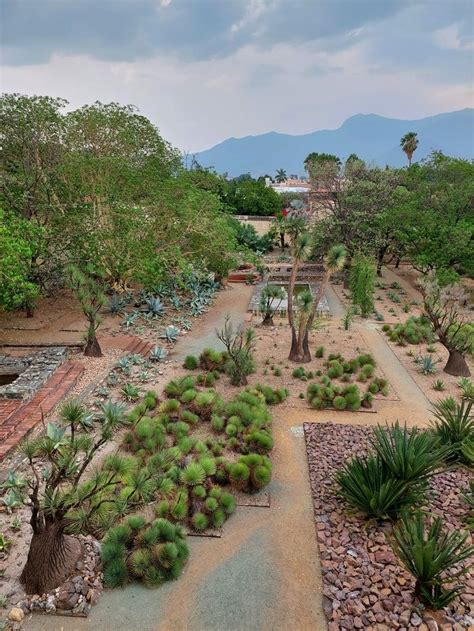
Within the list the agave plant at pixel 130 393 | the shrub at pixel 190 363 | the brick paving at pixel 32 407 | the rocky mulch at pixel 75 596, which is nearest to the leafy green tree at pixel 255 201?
the shrub at pixel 190 363

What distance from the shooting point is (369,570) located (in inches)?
214

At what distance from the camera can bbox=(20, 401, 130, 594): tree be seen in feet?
15.1

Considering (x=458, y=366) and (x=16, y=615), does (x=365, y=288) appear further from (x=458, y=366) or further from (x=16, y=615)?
(x=16, y=615)

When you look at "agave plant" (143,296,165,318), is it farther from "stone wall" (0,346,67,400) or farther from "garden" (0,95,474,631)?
"stone wall" (0,346,67,400)

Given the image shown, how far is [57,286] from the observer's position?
49.7 feet

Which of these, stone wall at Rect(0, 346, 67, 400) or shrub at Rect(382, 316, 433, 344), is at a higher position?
stone wall at Rect(0, 346, 67, 400)

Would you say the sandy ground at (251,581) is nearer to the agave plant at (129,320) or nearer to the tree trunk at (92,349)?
the tree trunk at (92,349)

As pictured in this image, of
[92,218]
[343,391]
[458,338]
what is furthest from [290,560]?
[92,218]

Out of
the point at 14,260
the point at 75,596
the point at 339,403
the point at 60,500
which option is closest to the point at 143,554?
the point at 75,596

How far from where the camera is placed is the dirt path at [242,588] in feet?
16.0

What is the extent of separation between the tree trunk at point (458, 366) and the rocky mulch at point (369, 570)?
487cm

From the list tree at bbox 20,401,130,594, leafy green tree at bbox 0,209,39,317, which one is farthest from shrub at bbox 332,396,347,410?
leafy green tree at bbox 0,209,39,317

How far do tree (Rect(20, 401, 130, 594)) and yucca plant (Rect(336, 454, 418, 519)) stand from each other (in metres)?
3.31

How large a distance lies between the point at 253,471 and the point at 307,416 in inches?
111
